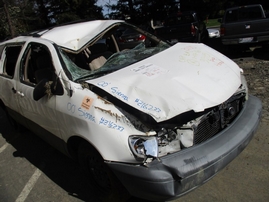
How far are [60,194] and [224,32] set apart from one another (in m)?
7.60

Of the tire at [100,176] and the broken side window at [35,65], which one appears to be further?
the broken side window at [35,65]

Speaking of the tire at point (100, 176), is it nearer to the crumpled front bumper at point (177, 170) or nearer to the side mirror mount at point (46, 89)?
the crumpled front bumper at point (177, 170)

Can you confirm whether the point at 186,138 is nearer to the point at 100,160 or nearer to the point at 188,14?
the point at 100,160

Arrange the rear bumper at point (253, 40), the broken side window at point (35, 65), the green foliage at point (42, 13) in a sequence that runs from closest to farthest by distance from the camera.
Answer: the broken side window at point (35, 65)
the rear bumper at point (253, 40)
the green foliage at point (42, 13)

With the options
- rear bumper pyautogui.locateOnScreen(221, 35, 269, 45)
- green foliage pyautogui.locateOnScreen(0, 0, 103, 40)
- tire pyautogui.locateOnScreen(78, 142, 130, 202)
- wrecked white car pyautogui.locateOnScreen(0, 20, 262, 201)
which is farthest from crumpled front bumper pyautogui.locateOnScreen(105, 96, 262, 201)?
green foliage pyautogui.locateOnScreen(0, 0, 103, 40)

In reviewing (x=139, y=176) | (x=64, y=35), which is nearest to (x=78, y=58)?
(x=64, y=35)

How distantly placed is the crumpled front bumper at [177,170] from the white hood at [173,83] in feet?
1.18

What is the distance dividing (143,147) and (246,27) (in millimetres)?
7596

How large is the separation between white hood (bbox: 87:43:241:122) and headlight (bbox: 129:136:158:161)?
0.20 meters

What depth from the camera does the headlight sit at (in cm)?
224

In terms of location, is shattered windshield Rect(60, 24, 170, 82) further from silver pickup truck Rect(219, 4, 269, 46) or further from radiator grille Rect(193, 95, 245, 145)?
silver pickup truck Rect(219, 4, 269, 46)

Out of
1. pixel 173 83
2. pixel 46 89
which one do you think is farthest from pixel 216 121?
pixel 46 89

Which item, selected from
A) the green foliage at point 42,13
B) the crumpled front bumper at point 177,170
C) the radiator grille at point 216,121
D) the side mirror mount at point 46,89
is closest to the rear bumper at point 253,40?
the radiator grille at point 216,121

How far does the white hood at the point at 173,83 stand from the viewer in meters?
2.41
